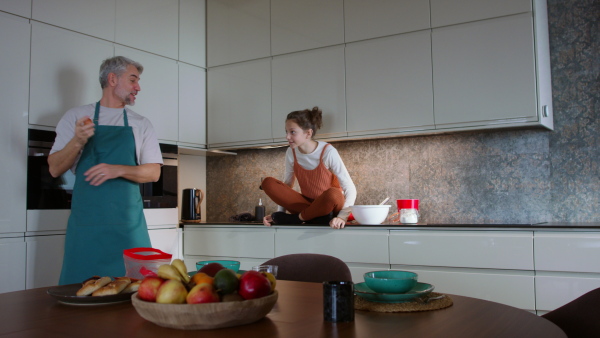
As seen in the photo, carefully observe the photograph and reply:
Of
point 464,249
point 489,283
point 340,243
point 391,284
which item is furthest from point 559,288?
point 391,284

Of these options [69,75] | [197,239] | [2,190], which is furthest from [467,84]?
[2,190]

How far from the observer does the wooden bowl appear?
92 centimetres

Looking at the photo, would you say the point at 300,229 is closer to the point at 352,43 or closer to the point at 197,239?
the point at 197,239

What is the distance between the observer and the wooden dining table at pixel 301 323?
0.94 meters

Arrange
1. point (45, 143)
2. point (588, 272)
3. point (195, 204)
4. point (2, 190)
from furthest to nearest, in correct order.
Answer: point (195, 204) < point (45, 143) < point (2, 190) < point (588, 272)

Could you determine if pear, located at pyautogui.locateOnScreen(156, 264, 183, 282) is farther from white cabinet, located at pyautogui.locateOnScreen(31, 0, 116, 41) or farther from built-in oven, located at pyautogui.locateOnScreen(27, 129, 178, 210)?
white cabinet, located at pyautogui.locateOnScreen(31, 0, 116, 41)

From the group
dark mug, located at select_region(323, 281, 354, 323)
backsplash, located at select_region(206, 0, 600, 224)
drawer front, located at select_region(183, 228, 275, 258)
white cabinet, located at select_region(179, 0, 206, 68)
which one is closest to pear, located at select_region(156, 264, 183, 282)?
dark mug, located at select_region(323, 281, 354, 323)

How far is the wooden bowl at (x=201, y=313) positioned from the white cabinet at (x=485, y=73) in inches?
96.2

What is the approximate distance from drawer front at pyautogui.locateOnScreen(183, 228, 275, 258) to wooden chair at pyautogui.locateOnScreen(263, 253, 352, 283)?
1.53m

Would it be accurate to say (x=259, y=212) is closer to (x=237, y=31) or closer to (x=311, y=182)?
(x=311, y=182)

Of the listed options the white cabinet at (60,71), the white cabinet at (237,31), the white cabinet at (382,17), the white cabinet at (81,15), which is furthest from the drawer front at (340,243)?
the white cabinet at (81,15)

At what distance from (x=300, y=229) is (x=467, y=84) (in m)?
1.36

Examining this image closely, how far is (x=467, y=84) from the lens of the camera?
3131mm

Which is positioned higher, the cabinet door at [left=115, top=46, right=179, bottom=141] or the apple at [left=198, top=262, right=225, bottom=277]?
the cabinet door at [left=115, top=46, right=179, bottom=141]
